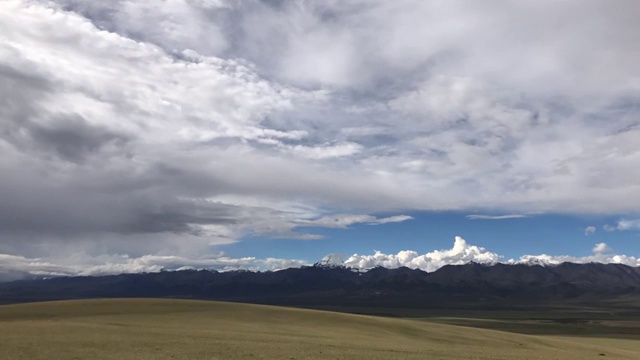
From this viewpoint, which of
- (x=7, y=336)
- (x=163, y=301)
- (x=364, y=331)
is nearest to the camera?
(x=7, y=336)

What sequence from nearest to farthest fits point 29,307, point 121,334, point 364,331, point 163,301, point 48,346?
point 48,346 < point 121,334 < point 364,331 < point 29,307 < point 163,301

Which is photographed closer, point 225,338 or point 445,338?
point 225,338

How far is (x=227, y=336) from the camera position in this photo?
4119 centimetres

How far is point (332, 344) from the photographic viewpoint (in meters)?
40.4

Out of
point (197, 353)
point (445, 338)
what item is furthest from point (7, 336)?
point (445, 338)

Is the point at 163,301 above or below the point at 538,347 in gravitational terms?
above

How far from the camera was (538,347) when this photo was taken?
53.1 metres

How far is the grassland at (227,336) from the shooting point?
3198cm

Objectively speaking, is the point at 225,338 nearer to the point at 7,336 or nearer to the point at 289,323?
the point at 7,336

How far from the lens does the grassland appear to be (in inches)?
1259

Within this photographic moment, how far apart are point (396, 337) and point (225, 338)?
66.1ft

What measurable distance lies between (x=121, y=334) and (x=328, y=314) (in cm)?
3598

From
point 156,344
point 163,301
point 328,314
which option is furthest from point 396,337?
point 163,301

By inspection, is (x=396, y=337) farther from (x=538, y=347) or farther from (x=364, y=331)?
(x=538, y=347)
